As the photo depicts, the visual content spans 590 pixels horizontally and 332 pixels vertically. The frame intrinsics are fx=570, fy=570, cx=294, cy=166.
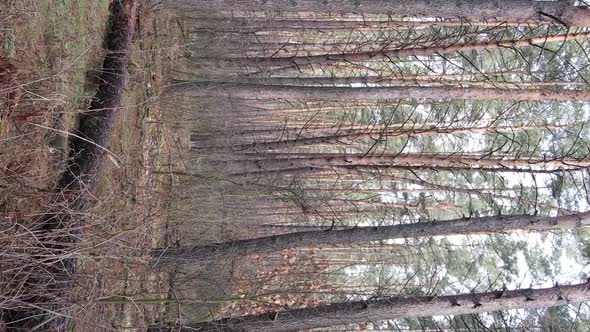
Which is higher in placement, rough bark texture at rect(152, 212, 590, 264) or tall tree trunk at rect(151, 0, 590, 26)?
tall tree trunk at rect(151, 0, 590, 26)

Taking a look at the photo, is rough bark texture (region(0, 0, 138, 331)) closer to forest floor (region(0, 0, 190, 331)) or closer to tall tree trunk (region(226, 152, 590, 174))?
forest floor (region(0, 0, 190, 331))

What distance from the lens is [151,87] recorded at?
858cm

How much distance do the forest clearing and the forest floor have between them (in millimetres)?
27

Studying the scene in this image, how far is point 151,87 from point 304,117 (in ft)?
27.6

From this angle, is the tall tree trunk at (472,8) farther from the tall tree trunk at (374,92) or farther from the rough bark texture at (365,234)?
the rough bark texture at (365,234)

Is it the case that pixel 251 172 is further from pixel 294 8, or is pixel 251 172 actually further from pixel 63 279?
pixel 63 279

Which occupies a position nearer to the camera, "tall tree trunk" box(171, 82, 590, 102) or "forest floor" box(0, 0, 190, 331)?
"forest floor" box(0, 0, 190, 331)

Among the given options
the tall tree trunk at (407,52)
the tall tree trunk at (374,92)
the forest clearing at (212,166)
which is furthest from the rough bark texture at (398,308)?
the tall tree trunk at (407,52)

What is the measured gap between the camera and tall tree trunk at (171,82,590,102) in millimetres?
6859

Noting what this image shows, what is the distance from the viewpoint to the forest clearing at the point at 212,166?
4.83 meters

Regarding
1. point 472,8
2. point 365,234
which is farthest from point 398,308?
point 472,8

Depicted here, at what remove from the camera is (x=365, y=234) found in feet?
21.6

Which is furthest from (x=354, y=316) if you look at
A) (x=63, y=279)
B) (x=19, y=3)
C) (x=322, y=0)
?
(x=19, y=3)

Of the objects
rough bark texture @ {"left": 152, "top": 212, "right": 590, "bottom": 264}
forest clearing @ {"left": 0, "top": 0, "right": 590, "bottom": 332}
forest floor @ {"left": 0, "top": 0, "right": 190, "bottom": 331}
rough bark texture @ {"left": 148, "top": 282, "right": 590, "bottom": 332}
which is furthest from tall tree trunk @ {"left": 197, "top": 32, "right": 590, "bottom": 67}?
rough bark texture @ {"left": 148, "top": 282, "right": 590, "bottom": 332}
